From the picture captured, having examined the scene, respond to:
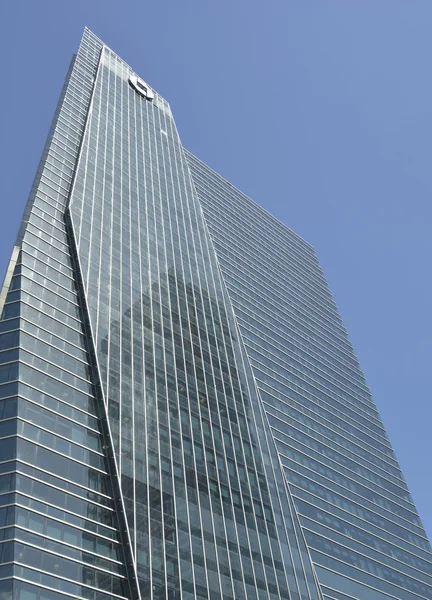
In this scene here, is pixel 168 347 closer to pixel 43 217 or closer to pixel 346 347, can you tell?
pixel 43 217

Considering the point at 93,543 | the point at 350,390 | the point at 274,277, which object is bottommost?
the point at 93,543

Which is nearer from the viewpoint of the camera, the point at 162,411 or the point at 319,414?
the point at 162,411

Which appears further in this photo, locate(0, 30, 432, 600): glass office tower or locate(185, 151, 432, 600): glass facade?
→ locate(185, 151, 432, 600): glass facade

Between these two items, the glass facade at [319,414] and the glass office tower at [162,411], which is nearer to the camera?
the glass office tower at [162,411]

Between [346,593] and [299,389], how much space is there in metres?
33.9

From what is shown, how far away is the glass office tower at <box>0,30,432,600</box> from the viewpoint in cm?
5200

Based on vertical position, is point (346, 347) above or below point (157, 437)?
above

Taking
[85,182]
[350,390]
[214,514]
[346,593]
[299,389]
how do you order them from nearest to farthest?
[214,514]
[346,593]
[85,182]
[299,389]
[350,390]

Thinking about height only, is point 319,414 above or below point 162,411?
above

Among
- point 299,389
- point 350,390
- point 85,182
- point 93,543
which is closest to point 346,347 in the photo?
point 350,390

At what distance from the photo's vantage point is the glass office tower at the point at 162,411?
171ft

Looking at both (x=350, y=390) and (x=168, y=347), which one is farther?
(x=350, y=390)

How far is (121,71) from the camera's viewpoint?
441 ft

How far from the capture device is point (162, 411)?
219ft
